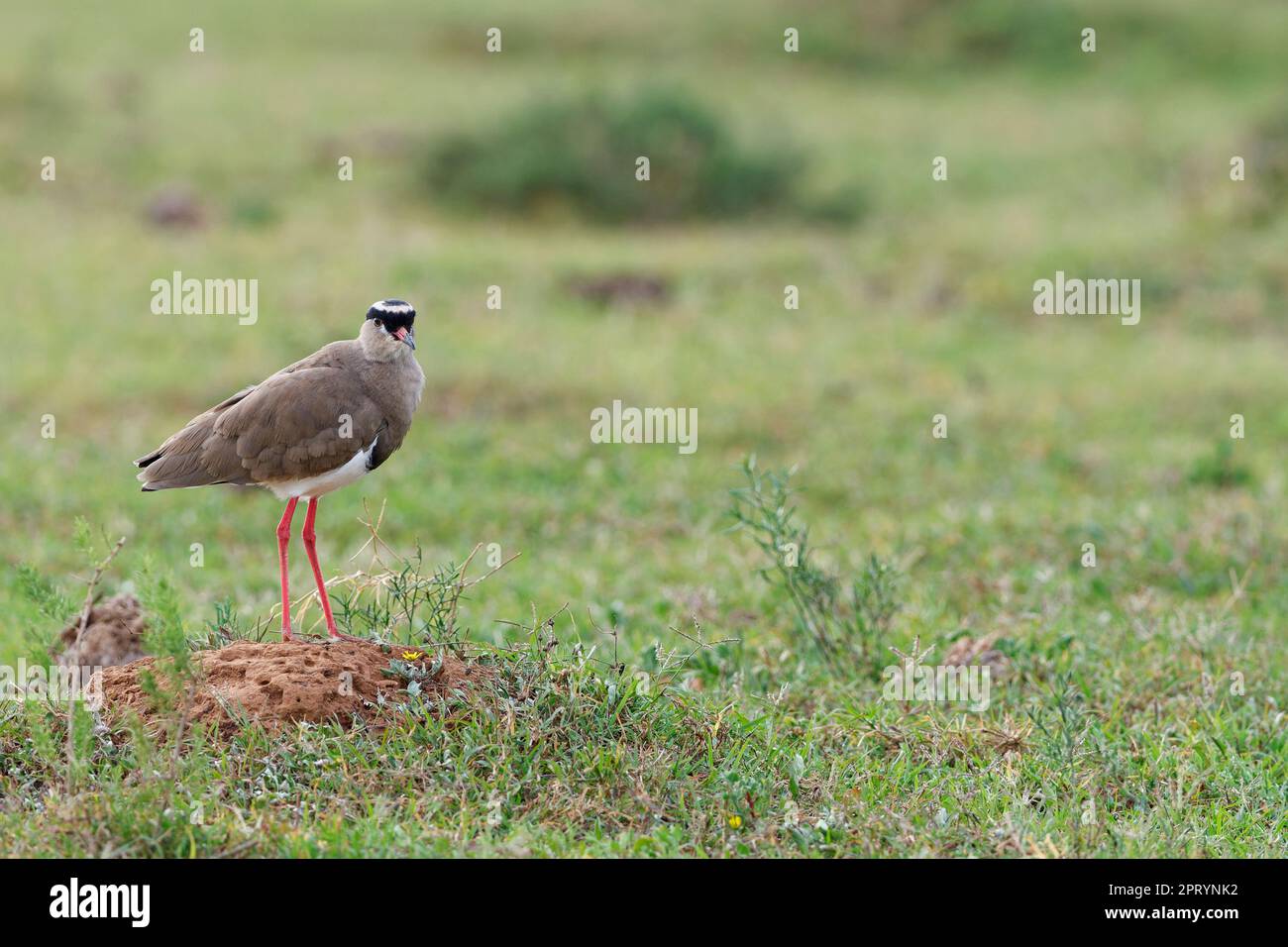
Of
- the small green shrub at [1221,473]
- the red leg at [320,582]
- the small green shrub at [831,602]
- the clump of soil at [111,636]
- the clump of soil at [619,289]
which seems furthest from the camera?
the clump of soil at [619,289]

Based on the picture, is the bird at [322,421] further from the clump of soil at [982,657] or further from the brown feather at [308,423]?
the clump of soil at [982,657]

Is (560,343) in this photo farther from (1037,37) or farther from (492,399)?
(1037,37)

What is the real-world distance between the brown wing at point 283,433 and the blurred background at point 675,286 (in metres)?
0.50

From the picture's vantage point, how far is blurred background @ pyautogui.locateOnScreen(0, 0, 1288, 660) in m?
7.22

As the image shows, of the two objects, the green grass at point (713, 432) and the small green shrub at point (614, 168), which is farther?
the small green shrub at point (614, 168)

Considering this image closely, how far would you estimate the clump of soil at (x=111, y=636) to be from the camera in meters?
5.11

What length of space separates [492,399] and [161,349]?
2.39 m

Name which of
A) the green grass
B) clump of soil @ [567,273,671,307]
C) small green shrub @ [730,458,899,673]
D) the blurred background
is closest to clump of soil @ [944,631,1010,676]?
the green grass

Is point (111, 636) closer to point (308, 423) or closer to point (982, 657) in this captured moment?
point (308, 423)

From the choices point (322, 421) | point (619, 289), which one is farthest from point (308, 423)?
point (619, 289)

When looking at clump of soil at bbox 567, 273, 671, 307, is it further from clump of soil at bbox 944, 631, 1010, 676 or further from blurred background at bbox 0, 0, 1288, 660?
clump of soil at bbox 944, 631, 1010, 676

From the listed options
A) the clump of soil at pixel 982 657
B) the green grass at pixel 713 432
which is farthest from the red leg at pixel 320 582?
the clump of soil at pixel 982 657

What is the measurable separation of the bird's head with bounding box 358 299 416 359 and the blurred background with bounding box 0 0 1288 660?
85cm
